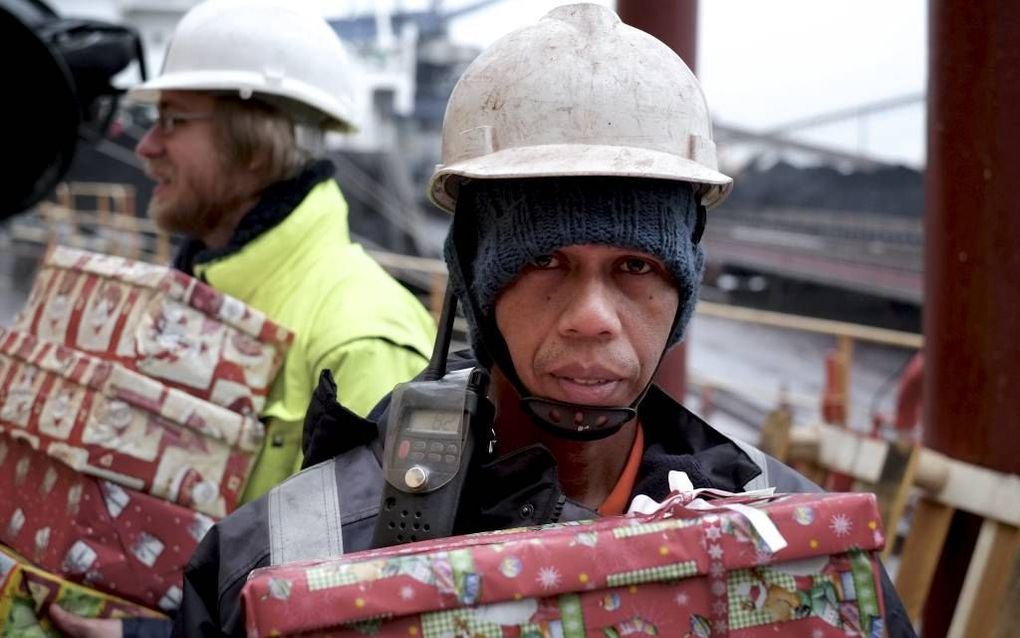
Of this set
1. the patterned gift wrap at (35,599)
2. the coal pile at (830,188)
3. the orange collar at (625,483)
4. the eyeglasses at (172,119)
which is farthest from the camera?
the coal pile at (830,188)

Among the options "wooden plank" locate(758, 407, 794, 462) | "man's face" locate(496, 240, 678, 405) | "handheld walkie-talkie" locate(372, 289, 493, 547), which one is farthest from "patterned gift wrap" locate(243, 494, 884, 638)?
"wooden plank" locate(758, 407, 794, 462)

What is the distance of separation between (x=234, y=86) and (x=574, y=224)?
1.58 m

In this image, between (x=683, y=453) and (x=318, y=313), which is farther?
(x=318, y=313)

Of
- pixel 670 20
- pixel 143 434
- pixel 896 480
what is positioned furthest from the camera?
pixel 670 20

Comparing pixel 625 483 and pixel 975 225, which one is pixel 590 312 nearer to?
pixel 625 483

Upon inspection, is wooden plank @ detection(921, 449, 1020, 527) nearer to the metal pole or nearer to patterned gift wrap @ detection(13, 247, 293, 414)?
the metal pole

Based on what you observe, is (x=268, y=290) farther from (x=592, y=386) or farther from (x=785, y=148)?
(x=785, y=148)

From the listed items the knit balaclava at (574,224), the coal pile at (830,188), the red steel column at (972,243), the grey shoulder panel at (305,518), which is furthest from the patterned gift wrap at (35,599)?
the coal pile at (830,188)

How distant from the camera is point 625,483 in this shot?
1.67m

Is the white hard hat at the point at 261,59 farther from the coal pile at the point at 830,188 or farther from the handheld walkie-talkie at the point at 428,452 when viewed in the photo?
the coal pile at the point at 830,188

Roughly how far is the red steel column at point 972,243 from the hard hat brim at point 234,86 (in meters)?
1.64

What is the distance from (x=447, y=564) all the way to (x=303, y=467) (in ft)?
1.89

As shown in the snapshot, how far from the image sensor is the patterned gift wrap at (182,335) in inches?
85.0

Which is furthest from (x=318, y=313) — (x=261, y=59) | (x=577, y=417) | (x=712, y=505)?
(x=712, y=505)
